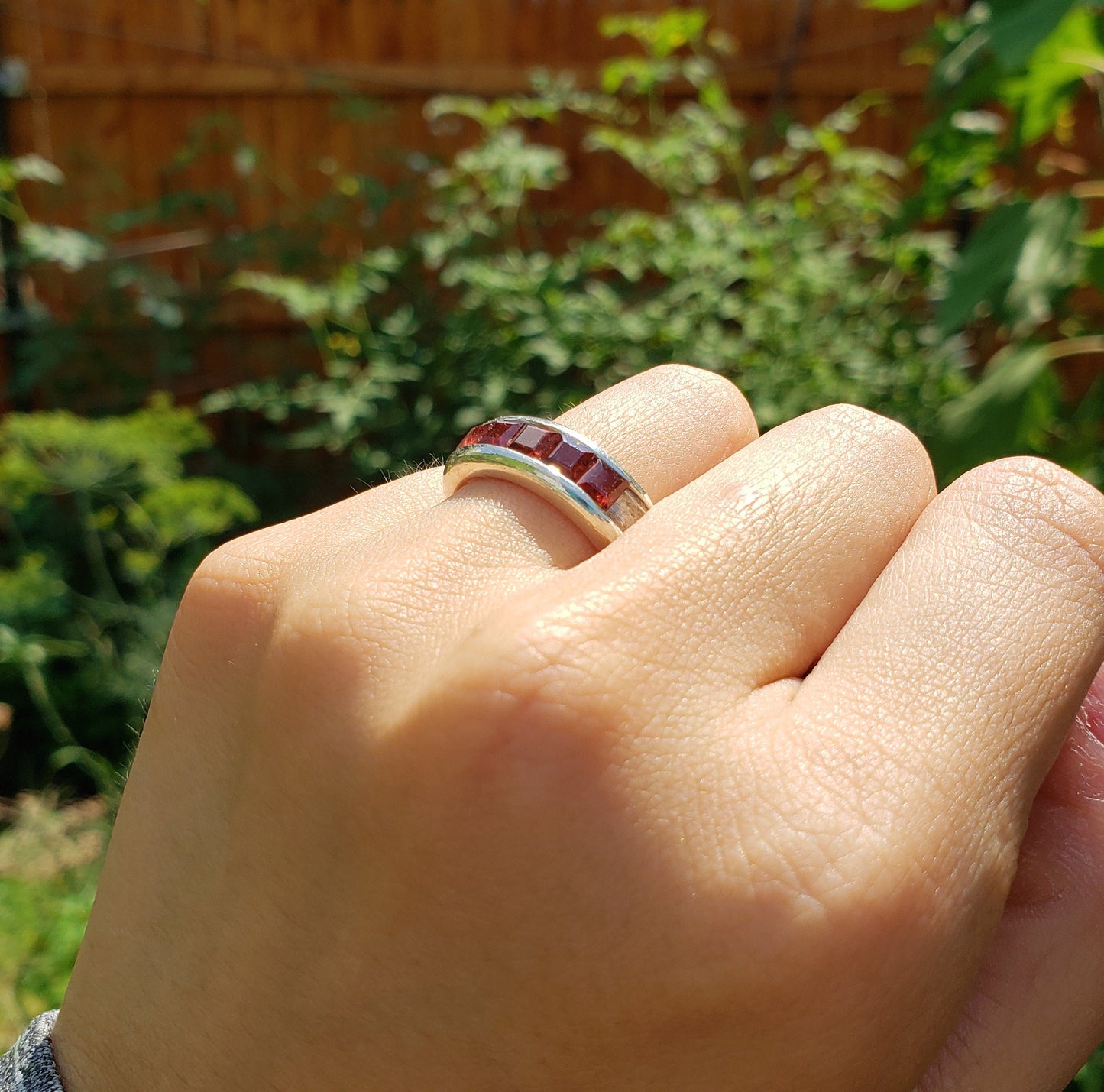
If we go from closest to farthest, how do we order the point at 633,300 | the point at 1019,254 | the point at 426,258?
the point at 1019,254, the point at 426,258, the point at 633,300

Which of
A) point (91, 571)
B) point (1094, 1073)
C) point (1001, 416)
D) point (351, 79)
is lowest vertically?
point (91, 571)

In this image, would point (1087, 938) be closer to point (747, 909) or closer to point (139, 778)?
point (747, 909)

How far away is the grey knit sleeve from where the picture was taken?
779mm

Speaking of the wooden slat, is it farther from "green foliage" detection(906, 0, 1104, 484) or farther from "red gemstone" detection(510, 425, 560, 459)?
"red gemstone" detection(510, 425, 560, 459)

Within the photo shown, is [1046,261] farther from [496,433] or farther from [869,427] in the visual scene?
[496,433]

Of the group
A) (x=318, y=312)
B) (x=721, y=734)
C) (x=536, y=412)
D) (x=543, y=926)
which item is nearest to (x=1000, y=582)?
(x=721, y=734)

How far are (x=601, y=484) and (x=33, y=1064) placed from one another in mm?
611

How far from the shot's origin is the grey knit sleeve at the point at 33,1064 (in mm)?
779

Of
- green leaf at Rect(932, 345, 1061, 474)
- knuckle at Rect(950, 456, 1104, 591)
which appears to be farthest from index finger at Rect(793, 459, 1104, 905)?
green leaf at Rect(932, 345, 1061, 474)

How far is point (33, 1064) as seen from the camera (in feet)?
2.61

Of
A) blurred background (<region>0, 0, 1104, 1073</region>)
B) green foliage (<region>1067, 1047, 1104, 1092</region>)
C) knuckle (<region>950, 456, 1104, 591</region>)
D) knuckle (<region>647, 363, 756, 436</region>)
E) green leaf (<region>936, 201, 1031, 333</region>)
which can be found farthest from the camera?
blurred background (<region>0, 0, 1104, 1073</region>)

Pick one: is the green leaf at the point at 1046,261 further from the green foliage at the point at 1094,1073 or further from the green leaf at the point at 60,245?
the green leaf at the point at 60,245

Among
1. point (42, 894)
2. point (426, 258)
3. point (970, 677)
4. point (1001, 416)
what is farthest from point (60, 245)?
point (970, 677)

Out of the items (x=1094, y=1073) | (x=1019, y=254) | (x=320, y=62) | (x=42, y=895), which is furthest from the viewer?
(x=320, y=62)
